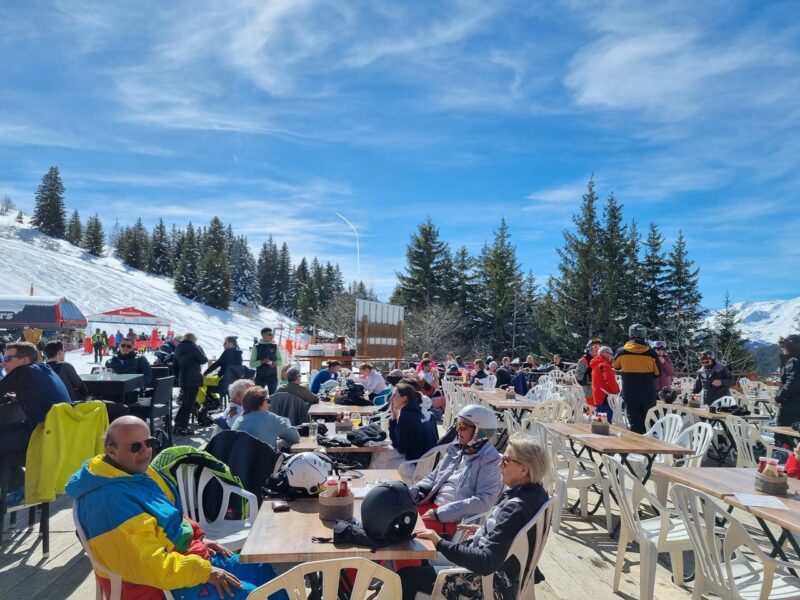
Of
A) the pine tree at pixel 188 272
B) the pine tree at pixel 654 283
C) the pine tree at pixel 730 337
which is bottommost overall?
the pine tree at pixel 730 337

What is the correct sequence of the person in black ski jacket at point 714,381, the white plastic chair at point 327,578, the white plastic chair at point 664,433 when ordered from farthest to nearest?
1. the person in black ski jacket at point 714,381
2. the white plastic chair at point 664,433
3. the white plastic chair at point 327,578

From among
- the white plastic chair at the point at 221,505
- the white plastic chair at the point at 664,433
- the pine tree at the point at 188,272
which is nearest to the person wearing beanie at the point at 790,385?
the white plastic chair at the point at 664,433

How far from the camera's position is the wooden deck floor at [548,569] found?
3455mm

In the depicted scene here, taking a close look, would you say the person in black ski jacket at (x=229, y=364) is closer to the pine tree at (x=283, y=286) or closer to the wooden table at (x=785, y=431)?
the wooden table at (x=785, y=431)

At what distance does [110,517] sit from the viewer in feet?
6.70

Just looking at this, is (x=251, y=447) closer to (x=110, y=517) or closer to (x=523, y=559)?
(x=110, y=517)

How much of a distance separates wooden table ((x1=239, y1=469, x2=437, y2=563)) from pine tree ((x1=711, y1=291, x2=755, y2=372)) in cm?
2647

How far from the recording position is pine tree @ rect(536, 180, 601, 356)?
29453mm

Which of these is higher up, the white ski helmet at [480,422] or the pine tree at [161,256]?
the pine tree at [161,256]

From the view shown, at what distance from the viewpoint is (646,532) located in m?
3.50

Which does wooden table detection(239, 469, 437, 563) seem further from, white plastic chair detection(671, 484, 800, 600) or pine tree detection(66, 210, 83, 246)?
pine tree detection(66, 210, 83, 246)

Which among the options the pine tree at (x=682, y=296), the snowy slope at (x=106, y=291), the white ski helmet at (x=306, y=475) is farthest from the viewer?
the snowy slope at (x=106, y=291)

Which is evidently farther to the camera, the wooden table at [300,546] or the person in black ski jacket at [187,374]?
the person in black ski jacket at [187,374]

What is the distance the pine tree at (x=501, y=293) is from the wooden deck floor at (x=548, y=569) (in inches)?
1215
